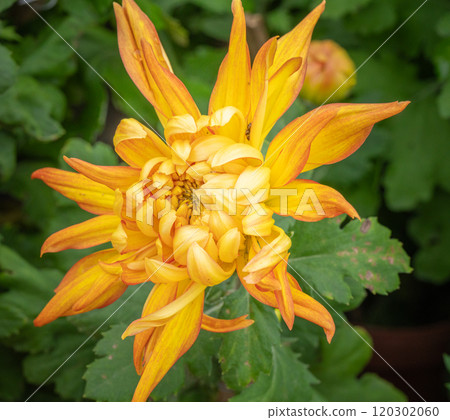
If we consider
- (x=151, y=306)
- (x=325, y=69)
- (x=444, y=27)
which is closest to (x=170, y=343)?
(x=151, y=306)

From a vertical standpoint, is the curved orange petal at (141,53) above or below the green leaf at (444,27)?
above

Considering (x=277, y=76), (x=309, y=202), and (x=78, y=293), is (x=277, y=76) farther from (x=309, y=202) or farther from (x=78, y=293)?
(x=78, y=293)

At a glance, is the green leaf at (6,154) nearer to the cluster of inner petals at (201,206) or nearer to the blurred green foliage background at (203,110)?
the blurred green foliage background at (203,110)

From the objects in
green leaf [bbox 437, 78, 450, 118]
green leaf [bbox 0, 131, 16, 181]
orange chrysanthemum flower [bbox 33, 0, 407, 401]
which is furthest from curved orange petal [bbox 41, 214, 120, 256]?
green leaf [bbox 437, 78, 450, 118]

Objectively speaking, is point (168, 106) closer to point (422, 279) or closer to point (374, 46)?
point (374, 46)

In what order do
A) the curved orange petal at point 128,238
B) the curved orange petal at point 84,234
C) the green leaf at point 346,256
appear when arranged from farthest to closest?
the green leaf at point 346,256, the curved orange petal at point 84,234, the curved orange petal at point 128,238

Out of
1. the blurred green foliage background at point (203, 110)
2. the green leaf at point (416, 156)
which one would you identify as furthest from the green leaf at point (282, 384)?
the green leaf at point (416, 156)

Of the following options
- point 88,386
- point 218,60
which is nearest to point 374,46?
point 218,60
